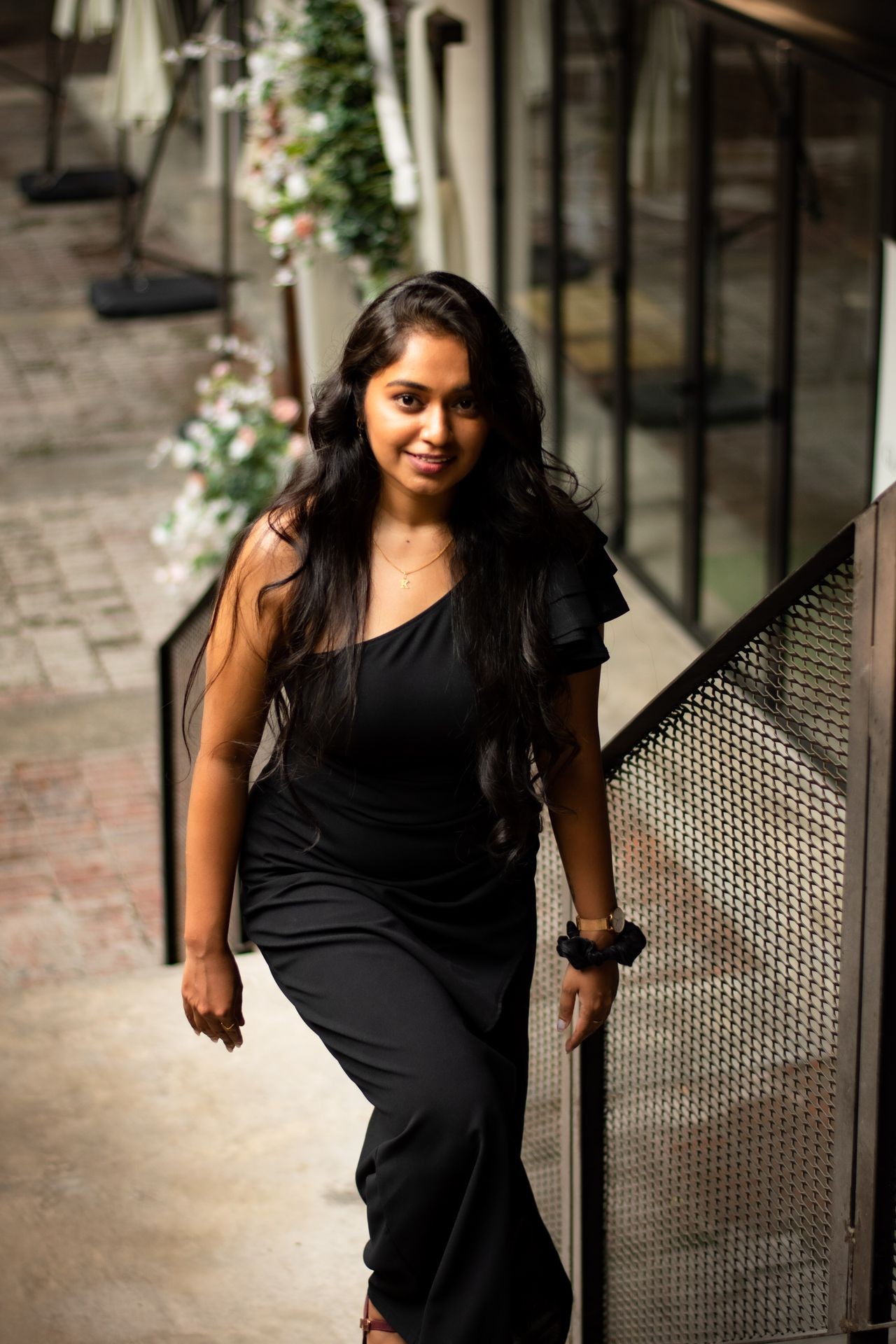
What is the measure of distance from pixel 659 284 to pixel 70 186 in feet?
30.0

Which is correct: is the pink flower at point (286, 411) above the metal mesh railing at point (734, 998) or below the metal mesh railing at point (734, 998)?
below

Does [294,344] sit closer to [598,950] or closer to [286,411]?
[286,411]

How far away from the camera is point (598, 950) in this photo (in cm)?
271

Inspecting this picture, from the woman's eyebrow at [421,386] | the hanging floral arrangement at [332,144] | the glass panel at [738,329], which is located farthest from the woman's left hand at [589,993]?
the hanging floral arrangement at [332,144]

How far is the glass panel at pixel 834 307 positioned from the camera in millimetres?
5867

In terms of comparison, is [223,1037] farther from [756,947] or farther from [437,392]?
[437,392]

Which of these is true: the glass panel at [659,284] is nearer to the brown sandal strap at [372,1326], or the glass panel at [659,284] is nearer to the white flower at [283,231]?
→ the white flower at [283,231]

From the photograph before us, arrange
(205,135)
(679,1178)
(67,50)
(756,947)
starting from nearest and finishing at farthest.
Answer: (756,947), (679,1178), (205,135), (67,50)

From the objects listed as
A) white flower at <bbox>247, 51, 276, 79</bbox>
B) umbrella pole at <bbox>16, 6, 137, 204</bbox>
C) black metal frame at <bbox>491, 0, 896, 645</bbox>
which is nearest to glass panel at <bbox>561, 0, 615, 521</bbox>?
black metal frame at <bbox>491, 0, 896, 645</bbox>

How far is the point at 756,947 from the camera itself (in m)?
2.41

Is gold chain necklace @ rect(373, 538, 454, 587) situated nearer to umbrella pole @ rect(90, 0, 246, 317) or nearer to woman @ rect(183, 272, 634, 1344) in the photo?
woman @ rect(183, 272, 634, 1344)

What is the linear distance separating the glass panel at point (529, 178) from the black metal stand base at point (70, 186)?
22.4 feet

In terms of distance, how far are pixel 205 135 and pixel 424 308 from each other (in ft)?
44.1

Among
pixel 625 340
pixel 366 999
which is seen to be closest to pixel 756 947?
pixel 366 999
